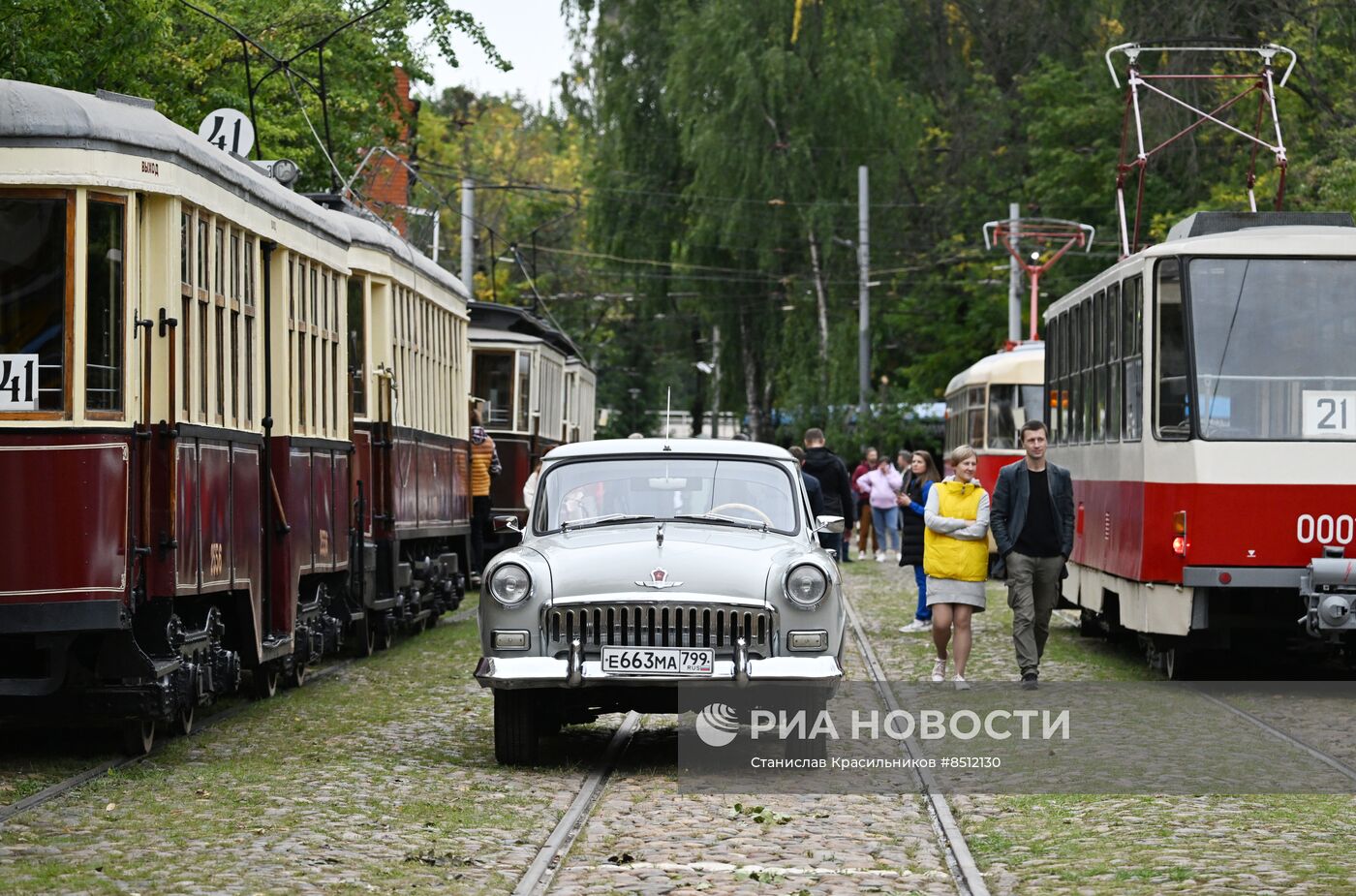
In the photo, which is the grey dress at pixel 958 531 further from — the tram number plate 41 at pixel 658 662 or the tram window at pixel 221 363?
the tram window at pixel 221 363

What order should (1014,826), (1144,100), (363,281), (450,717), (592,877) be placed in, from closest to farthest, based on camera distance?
1. (592,877)
2. (1014,826)
3. (450,717)
4. (363,281)
5. (1144,100)

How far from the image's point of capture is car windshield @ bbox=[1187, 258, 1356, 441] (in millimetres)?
16391

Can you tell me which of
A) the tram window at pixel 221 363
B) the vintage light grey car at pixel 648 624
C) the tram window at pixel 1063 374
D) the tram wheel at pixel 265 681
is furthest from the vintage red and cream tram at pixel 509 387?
the vintage light grey car at pixel 648 624

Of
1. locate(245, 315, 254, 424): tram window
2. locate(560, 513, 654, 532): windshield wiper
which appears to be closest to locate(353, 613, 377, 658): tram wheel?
locate(245, 315, 254, 424): tram window

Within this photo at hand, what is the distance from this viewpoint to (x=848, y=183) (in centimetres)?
5478

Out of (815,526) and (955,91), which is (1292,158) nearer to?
(955,91)

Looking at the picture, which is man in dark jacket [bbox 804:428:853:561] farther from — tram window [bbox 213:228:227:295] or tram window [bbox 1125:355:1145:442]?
tram window [bbox 213:228:227:295]

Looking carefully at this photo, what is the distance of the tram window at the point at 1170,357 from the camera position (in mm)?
16578

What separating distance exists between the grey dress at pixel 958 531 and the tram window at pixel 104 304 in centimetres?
598

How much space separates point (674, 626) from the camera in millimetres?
11570

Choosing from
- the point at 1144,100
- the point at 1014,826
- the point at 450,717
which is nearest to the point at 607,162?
the point at 1144,100

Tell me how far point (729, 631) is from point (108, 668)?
3.07 m

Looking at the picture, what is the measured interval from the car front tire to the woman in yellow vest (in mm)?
4262

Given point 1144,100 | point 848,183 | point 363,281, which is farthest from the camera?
point 848,183
